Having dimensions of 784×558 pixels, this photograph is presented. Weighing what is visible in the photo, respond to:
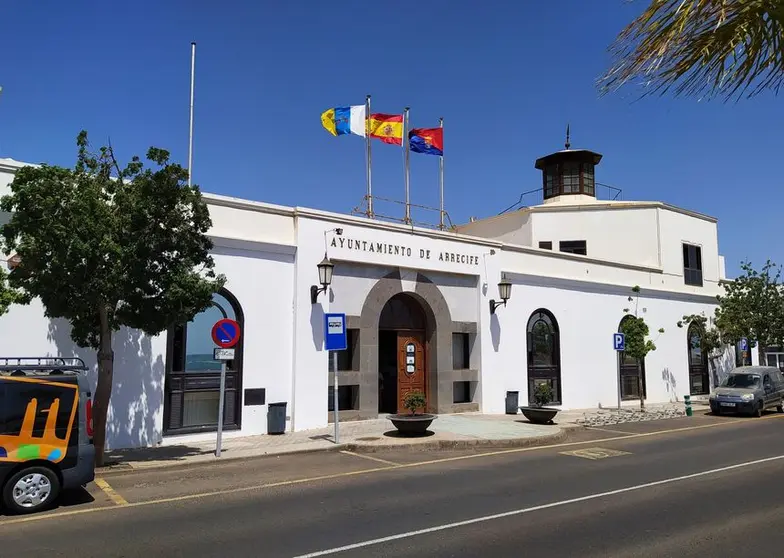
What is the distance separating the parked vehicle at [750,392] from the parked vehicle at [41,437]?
19899 mm

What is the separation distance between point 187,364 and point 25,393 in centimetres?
597

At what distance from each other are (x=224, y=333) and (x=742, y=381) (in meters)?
18.8

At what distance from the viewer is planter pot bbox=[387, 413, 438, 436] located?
1398 centimetres

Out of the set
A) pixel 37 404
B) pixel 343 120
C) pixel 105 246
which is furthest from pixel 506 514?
pixel 343 120

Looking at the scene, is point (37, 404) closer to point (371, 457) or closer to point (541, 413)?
point (371, 457)

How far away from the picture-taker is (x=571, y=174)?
3059 centimetres

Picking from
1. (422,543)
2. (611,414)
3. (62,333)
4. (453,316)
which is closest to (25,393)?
(62,333)

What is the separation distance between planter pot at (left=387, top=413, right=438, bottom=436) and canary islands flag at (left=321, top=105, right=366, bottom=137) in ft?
34.2

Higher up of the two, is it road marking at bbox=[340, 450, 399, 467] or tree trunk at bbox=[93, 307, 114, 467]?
tree trunk at bbox=[93, 307, 114, 467]

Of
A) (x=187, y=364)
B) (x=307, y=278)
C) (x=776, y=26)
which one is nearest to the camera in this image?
(x=776, y=26)

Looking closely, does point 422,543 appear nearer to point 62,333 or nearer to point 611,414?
point 62,333

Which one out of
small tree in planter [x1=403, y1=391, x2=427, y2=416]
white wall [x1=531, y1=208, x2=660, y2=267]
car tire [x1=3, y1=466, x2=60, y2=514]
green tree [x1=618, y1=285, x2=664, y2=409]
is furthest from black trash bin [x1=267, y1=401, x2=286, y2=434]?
white wall [x1=531, y1=208, x2=660, y2=267]

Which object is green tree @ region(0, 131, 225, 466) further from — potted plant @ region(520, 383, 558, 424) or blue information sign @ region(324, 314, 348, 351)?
potted plant @ region(520, 383, 558, 424)

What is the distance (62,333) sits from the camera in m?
12.1
